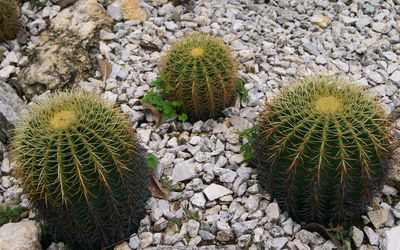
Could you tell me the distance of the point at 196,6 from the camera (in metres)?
4.74

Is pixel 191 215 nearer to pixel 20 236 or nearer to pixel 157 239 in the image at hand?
pixel 157 239

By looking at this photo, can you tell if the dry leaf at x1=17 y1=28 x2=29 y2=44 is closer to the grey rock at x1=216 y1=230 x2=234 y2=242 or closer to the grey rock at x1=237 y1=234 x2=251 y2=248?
the grey rock at x1=216 y1=230 x2=234 y2=242

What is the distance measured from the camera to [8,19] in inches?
169

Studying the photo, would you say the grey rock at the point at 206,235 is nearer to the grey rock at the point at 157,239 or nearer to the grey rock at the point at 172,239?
the grey rock at the point at 172,239

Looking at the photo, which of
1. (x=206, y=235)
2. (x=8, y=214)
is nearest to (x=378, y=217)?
(x=206, y=235)

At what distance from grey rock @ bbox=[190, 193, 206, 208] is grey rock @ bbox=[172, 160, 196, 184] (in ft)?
0.59

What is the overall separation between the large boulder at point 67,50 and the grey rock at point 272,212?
7.04 ft

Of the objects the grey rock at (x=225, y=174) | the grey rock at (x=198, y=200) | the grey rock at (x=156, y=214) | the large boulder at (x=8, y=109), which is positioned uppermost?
the large boulder at (x=8, y=109)

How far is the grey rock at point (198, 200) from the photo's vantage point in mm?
2857

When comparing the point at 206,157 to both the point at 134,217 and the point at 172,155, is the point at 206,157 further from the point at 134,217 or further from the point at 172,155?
the point at 134,217

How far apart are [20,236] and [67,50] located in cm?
196

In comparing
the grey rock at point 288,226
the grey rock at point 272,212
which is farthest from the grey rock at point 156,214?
the grey rock at point 288,226

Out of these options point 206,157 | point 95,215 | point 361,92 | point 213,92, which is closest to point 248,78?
point 213,92

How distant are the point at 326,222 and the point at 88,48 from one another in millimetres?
2769
